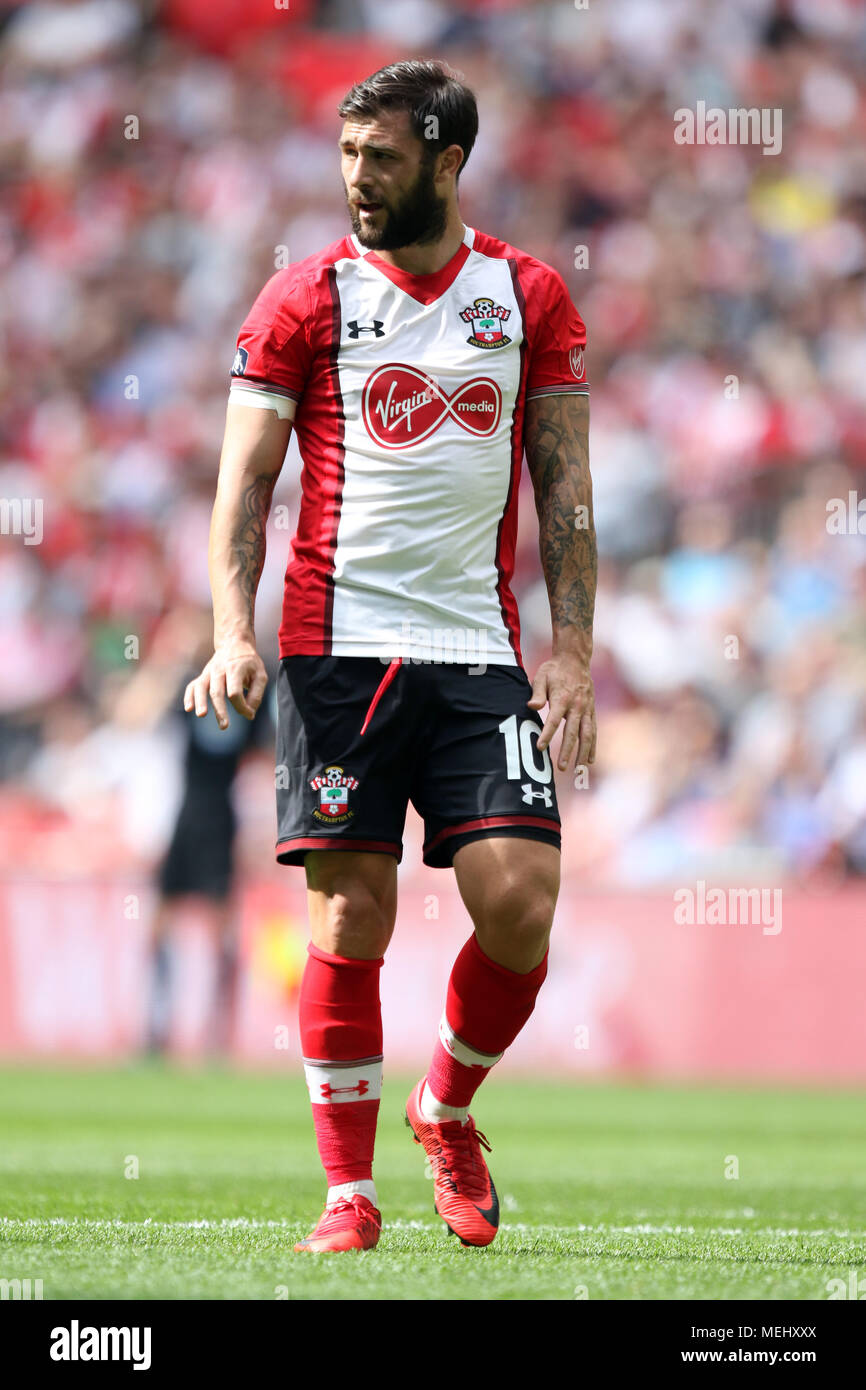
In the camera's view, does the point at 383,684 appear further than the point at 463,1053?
No

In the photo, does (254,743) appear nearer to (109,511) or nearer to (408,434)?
(109,511)

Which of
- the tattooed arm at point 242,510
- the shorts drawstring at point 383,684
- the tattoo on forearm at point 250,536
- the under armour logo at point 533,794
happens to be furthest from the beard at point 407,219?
the under armour logo at point 533,794

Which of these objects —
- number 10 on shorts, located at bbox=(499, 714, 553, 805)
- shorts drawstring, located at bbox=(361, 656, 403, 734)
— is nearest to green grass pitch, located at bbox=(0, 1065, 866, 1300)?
number 10 on shorts, located at bbox=(499, 714, 553, 805)

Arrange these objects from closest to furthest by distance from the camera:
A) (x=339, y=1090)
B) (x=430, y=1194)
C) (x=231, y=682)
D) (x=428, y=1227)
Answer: (x=231, y=682) → (x=339, y=1090) → (x=428, y=1227) → (x=430, y=1194)

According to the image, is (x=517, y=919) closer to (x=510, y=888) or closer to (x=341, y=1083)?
(x=510, y=888)

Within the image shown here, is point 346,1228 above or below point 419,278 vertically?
below

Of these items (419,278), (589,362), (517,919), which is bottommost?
(517,919)

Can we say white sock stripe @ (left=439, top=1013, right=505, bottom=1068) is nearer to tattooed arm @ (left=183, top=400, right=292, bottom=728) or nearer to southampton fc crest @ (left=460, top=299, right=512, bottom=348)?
tattooed arm @ (left=183, top=400, right=292, bottom=728)

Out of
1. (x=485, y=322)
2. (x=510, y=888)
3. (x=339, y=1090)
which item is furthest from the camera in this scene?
(x=485, y=322)

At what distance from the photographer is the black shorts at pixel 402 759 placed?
167 inches

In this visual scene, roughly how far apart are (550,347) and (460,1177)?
1906 millimetres

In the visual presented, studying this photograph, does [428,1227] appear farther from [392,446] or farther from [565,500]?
[392,446]

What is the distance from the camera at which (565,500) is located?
177 inches

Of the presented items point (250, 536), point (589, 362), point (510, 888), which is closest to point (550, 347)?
point (250, 536)
